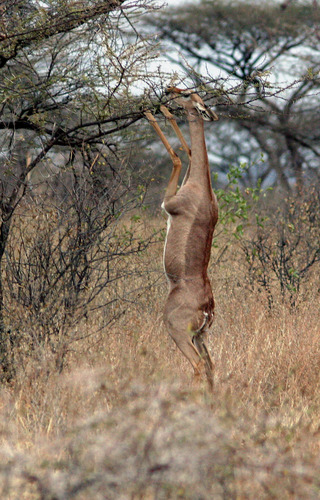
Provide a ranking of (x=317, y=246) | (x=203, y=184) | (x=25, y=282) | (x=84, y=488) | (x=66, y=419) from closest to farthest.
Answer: (x=84, y=488), (x=66, y=419), (x=203, y=184), (x=25, y=282), (x=317, y=246)

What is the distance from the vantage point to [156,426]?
9.00 feet

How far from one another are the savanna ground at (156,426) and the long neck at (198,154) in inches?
49.3

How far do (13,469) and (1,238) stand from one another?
2.64 meters

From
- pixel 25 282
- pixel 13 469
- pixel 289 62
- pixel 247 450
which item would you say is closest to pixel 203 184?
pixel 25 282

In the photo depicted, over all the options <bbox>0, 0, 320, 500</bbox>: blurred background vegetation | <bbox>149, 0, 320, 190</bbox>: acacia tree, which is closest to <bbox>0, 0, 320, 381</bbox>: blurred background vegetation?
<bbox>0, 0, 320, 500</bbox>: blurred background vegetation

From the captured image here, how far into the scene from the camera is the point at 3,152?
5.45 metres

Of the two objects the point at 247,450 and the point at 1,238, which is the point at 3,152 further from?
the point at 247,450

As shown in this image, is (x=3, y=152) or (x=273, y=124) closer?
(x=3, y=152)

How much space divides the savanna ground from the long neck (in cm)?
125

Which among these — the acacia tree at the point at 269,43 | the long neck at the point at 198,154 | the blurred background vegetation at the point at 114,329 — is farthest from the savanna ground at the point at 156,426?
the acacia tree at the point at 269,43

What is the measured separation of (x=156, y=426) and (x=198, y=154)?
216 cm

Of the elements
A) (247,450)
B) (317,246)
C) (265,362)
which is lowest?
(247,450)

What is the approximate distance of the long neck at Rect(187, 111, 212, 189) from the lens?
4445mm

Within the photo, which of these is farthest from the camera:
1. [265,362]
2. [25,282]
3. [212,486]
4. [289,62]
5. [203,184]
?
[289,62]
